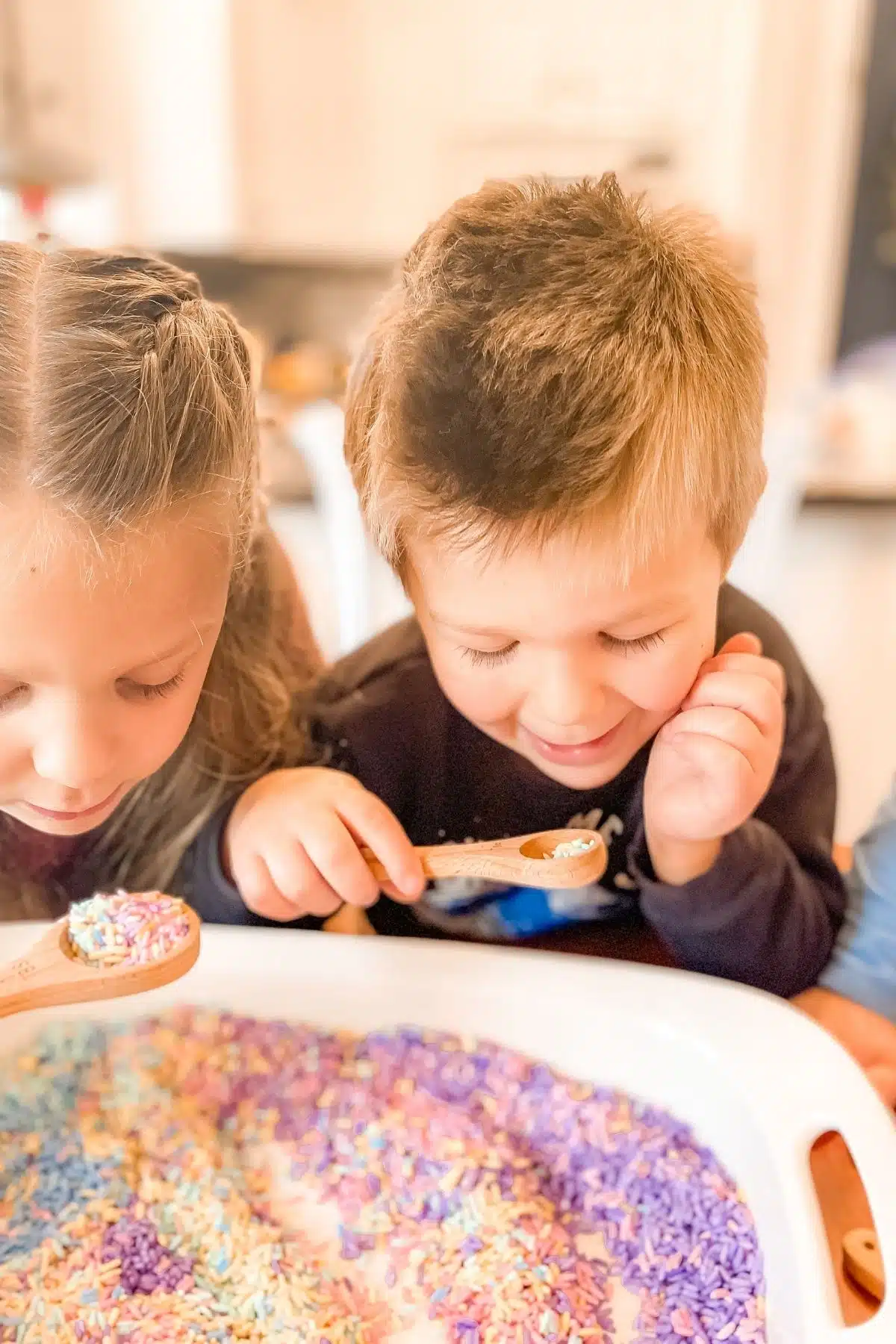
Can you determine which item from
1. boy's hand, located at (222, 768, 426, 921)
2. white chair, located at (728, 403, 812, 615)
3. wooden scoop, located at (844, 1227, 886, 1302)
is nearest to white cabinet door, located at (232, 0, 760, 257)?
white chair, located at (728, 403, 812, 615)

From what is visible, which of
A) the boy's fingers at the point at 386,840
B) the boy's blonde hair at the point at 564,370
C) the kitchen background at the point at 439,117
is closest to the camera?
the boy's blonde hair at the point at 564,370

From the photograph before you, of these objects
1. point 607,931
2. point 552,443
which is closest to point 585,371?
point 552,443

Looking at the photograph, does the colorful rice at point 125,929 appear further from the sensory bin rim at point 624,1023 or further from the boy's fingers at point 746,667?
the boy's fingers at point 746,667

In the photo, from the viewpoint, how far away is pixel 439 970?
51 cm

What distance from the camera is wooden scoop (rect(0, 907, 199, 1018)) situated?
416mm

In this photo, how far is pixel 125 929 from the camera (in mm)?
434

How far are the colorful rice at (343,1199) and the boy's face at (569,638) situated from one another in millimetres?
181

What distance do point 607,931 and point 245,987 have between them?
0.17 m

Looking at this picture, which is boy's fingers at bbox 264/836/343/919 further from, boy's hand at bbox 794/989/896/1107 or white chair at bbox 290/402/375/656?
boy's hand at bbox 794/989/896/1107

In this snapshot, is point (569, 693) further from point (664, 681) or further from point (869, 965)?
point (869, 965)

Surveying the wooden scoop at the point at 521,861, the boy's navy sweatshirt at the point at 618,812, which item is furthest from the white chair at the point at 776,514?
the wooden scoop at the point at 521,861

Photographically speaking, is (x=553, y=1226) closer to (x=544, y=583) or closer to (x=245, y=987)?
(x=245, y=987)

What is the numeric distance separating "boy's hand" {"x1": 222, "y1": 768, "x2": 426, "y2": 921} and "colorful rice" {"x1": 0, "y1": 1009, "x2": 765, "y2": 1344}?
104mm

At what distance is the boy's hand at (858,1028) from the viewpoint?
477 millimetres
